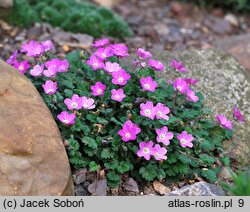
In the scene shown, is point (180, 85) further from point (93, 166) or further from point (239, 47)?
point (239, 47)

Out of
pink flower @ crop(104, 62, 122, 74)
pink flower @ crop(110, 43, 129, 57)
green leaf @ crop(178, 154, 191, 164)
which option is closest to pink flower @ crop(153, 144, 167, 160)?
green leaf @ crop(178, 154, 191, 164)

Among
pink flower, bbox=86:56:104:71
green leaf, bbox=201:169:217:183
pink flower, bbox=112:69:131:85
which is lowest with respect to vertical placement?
green leaf, bbox=201:169:217:183

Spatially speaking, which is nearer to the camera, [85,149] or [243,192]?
[243,192]

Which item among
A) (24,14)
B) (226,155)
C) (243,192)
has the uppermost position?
(243,192)

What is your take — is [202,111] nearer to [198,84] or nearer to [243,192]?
[198,84]

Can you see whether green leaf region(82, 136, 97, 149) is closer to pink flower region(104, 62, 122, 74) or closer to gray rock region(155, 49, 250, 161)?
pink flower region(104, 62, 122, 74)

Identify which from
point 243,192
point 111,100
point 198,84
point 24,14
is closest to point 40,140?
point 111,100
